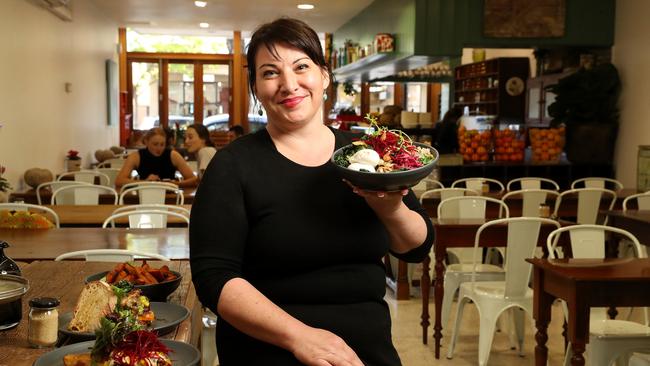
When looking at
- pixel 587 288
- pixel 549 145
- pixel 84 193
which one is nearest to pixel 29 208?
pixel 84 193

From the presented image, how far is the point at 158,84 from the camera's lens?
17.1 meters

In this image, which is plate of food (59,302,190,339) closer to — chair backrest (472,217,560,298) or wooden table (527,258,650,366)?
wooden table (527,258,650,366)

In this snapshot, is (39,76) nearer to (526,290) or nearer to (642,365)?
(526,290)

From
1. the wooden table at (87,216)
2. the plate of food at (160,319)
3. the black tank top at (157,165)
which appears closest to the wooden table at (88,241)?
the wooden table at (87,216)

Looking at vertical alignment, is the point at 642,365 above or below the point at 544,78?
below

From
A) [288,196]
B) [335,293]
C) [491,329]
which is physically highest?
[288,196]

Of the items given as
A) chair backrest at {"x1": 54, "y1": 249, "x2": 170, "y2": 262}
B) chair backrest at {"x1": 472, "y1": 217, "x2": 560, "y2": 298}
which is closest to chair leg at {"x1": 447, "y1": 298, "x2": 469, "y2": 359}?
chair backrest at {"x1": 472, "y1": 217, "x2": 560, "y2": 298}

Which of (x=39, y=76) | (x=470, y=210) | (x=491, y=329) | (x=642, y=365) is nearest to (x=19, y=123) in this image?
(x=39, y=76)

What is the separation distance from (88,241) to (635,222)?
3494 mm

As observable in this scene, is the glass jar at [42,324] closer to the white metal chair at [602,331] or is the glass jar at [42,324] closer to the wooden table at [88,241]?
the wooden table at [88,241]

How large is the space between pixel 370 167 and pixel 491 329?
3.11m

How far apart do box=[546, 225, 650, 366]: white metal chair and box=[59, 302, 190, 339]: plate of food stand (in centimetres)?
195

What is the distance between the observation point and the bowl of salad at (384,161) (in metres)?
1.58

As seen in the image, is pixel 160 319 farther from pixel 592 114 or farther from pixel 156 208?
pixel 592 114
